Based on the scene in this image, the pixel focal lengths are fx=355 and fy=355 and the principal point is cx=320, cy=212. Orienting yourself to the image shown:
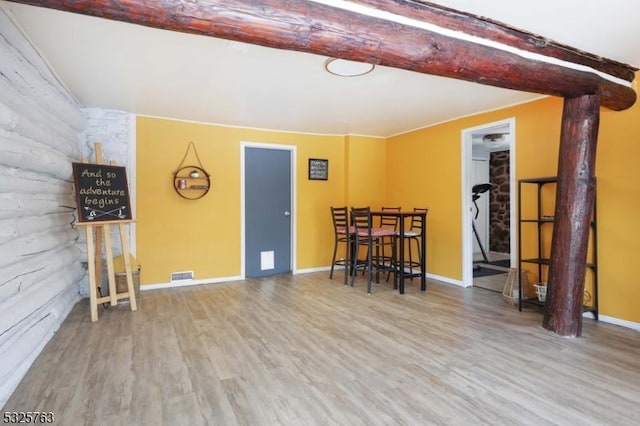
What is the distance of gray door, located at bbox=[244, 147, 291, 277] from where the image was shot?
518 cm

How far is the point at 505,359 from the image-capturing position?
8.25 ft

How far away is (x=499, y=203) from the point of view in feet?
25.1

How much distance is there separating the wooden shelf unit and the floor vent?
3.92 meters

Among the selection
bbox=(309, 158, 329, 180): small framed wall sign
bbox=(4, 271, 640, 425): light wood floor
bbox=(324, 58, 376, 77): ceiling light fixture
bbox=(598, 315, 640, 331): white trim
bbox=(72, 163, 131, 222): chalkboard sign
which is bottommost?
bbox=(4, 271, 640, 425): light wood floor

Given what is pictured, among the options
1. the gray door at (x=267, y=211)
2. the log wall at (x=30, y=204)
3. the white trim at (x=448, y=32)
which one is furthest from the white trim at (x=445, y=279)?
the log wall at (x=30, y=204)

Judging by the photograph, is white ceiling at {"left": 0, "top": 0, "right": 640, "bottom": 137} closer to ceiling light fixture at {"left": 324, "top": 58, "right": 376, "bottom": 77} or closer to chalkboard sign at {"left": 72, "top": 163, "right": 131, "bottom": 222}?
ceiling light fixture at {"left": 324, "top": 58, "right": 376, "bottom": 77}

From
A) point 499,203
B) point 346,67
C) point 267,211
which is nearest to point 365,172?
point 267,211

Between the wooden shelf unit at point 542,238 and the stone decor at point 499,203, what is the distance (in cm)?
384

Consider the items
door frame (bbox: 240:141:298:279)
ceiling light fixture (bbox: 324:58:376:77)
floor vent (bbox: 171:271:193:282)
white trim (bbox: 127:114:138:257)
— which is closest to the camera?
ceiling light fixture (bbox: 324:58:376:77)

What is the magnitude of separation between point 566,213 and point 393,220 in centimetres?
278

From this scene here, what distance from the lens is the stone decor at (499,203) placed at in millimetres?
7484

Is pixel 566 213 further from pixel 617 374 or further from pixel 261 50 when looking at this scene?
pixel 261 50

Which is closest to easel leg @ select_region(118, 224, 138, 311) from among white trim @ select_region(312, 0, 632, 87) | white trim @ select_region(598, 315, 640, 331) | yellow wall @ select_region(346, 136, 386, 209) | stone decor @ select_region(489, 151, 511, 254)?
white trim @ select_region(312, 0, 632, 87)

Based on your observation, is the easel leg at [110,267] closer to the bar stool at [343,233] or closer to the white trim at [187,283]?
the white trim at [187,283]
